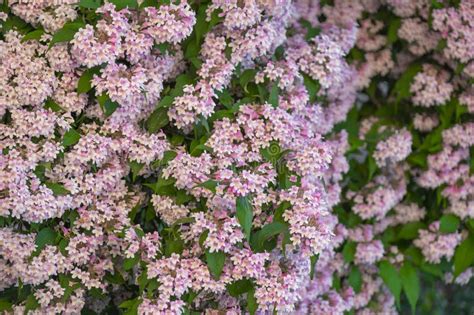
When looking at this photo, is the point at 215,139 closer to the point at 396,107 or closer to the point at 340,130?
the point at 340,130

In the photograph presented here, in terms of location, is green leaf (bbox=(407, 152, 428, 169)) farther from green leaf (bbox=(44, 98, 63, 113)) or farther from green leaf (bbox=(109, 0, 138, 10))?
green leaf (bbox=(44, 98, 63, 113))

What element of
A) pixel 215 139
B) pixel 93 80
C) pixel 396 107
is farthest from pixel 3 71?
pixel 396 107

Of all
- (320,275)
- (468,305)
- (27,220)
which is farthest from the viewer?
(468,305)

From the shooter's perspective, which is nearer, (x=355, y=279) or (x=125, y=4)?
(x=125, y=4)

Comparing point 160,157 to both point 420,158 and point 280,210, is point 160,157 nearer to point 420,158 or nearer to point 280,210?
point 280,210

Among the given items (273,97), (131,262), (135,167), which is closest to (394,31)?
(273,97)

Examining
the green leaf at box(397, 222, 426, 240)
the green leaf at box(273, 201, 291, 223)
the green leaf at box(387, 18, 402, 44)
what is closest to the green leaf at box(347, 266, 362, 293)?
the green leaf at box(397, 222, 426, 240)

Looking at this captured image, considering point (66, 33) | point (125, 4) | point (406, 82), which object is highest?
point (406, 82)
